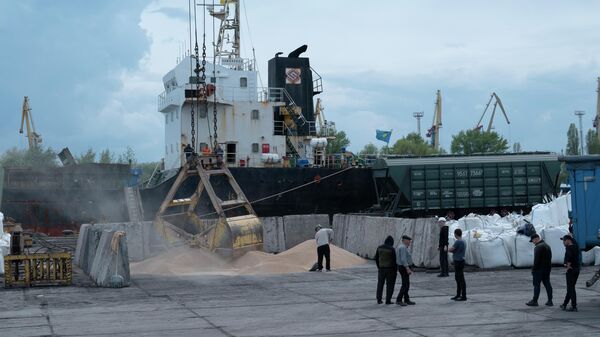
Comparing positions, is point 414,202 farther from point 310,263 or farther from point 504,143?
point 504,143

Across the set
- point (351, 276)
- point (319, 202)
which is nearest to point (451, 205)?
point (319, 202)

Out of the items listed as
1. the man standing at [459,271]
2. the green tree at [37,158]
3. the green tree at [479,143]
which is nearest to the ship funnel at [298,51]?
the man standing at [459,271]

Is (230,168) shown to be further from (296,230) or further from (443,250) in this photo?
(443,250)

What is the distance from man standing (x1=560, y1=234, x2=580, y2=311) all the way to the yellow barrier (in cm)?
1230

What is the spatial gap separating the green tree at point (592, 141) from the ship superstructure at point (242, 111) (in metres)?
71.0

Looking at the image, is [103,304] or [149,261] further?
[149,261]

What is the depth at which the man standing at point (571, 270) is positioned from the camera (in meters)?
15.3

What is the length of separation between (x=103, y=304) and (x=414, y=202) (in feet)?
72.5

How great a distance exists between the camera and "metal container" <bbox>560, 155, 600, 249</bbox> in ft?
54.5

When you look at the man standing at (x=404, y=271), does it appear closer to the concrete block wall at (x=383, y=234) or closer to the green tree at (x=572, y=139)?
the concrete block wall at (x=383, y=234)

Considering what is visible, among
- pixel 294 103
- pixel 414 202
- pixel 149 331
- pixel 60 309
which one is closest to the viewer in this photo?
pixel 149 331

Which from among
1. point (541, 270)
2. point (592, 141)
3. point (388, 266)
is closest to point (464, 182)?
point (388, 266)

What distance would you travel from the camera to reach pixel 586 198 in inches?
659

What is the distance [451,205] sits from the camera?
125ft
